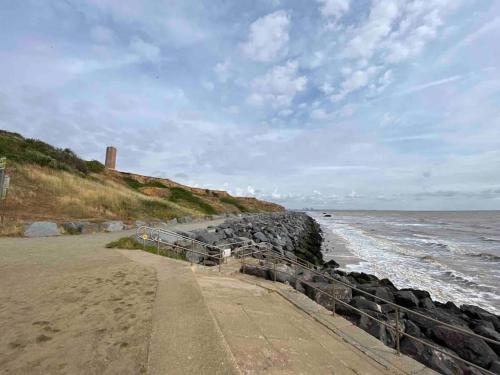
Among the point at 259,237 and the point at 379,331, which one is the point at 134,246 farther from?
the point at 259,237

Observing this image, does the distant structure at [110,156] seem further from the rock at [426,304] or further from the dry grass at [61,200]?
the rock at [426,304]

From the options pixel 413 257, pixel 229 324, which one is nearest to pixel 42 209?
pixel 229 324

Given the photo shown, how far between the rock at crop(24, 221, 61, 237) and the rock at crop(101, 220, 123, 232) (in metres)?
2.33

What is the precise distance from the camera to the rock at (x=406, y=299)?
9398 millimetres

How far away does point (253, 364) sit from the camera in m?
3.34

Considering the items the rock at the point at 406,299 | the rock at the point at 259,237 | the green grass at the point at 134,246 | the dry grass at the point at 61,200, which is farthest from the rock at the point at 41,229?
the rock at the point at 406,299

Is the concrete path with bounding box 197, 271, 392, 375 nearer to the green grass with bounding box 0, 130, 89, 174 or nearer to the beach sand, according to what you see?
the beach sand

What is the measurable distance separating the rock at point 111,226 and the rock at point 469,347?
13.8 meters

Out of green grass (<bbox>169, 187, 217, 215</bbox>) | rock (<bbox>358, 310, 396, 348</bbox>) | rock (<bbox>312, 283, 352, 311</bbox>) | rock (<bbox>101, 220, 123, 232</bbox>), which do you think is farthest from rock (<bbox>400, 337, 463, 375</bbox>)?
green grass (<bbox>169, 187, 217, 215</bbox>)

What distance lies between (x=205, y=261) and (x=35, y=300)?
20.6ft

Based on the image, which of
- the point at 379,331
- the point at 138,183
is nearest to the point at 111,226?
the point at 379,331

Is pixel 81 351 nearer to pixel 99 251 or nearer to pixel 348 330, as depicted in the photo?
pixel 348 330

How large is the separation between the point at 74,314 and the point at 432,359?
6.08 meters

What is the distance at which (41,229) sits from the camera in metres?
12.0
